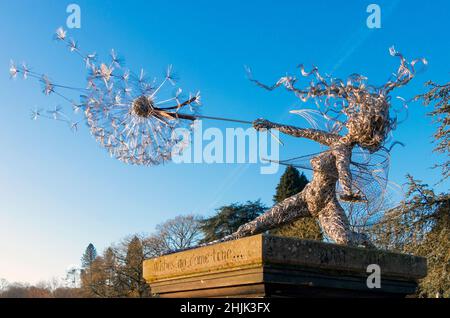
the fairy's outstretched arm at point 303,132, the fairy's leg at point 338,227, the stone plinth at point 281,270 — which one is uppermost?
the fairy's outstretched arm at point 303,132

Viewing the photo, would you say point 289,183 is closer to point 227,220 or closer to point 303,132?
point 227,220

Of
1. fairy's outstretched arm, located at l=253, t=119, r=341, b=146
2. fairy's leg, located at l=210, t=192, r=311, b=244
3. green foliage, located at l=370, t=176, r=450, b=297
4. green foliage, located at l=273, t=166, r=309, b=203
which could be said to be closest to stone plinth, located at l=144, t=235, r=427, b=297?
fairy's leg, located at l=210, t=192, r=311, b=244

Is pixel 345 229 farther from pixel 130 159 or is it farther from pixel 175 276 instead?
pixel 130 159

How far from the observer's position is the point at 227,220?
38.9 metres

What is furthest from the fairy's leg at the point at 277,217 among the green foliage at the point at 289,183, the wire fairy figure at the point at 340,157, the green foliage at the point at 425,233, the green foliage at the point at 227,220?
the green foliage at the point at 289,183

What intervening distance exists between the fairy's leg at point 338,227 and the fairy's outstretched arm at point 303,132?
3.20 feet

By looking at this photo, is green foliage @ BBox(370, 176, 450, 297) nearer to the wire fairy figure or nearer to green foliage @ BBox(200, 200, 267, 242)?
the wire fairy figure

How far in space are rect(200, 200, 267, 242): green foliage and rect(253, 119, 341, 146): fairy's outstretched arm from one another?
97.2ft

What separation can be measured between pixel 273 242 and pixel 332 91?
11.3ft

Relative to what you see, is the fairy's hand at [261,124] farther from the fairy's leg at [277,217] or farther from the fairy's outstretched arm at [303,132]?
the fairy's leg at [277,217]

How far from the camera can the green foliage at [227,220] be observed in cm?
3841

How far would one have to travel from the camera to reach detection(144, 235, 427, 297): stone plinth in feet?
20.0

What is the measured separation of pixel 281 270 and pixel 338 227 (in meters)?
1.87

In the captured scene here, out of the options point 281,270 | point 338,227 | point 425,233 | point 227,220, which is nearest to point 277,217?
point 338,227
